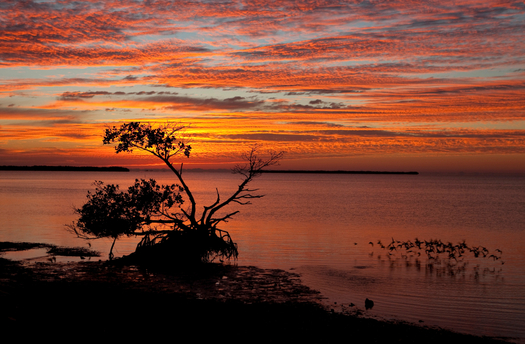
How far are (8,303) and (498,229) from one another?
1953 inches

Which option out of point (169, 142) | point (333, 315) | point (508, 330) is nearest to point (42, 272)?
point (169, 142)

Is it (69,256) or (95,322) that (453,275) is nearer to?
(95,322)

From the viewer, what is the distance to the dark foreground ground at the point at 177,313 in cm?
1314

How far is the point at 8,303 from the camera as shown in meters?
13.4

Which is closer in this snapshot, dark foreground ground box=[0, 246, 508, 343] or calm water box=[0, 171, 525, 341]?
dark foreground ground box=[0, 246, 508, 343]

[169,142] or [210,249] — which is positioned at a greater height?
[169,142]

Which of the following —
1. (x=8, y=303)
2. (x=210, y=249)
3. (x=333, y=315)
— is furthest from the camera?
(x=210, y=249)

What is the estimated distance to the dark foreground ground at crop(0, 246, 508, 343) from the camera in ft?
43.1

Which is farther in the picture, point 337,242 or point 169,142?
point 337,242

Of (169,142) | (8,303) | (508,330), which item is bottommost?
(508,330)

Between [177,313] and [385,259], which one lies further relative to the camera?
[385,259]

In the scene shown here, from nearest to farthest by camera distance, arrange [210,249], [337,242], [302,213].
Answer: [210,249] → [337,242] → [302,213]

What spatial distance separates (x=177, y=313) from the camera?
15602 millimetres

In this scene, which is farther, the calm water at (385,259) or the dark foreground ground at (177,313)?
the calm water at (385,259)
